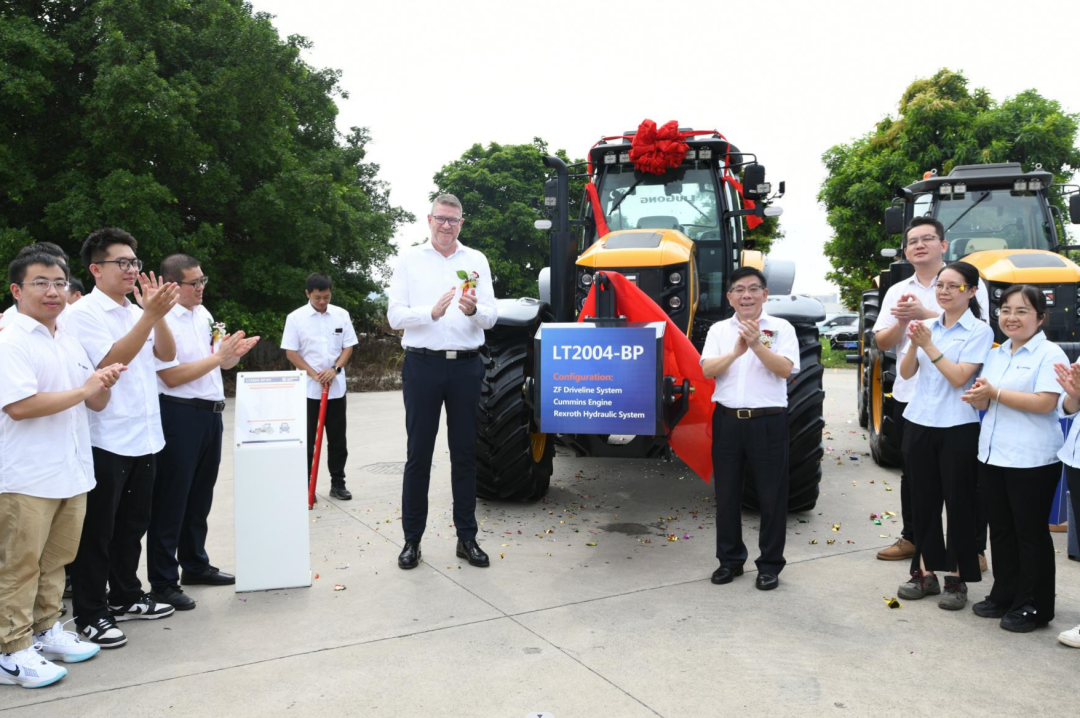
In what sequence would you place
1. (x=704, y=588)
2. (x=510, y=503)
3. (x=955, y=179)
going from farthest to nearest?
(x=955, y=179) < (x=510, y=503) < (x=704, y=588)

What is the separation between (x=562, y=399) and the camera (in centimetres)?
470

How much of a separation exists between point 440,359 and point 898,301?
2626 mm

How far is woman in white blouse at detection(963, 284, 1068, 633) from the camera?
3770 mm

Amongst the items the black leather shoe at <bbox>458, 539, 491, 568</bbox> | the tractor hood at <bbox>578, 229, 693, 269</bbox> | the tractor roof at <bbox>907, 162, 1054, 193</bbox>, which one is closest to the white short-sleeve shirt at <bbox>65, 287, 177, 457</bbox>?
the black leather shoe at <bbox>458, 539, 491, 568</bbox>

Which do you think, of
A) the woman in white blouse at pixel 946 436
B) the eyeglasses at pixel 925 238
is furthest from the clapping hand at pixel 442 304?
the eyeglasses at pixel 925 238

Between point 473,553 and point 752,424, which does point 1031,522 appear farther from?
point 473,553

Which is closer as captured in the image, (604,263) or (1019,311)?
(1019,311)

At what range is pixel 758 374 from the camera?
4.46 meters

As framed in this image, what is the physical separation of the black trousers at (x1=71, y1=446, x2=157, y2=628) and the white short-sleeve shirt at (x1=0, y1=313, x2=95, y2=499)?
0.24 meters

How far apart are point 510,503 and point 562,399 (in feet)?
6.14

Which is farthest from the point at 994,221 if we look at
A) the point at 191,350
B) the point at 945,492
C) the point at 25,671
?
the point at 25,671

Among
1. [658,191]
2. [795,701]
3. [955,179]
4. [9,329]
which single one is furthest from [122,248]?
[955,179]

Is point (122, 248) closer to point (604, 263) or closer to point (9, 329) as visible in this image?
point (9, 329)

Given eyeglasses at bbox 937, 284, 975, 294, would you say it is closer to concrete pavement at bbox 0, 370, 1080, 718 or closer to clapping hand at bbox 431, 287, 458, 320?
concrete pavement at bbox 0, 370, 1080, 718
